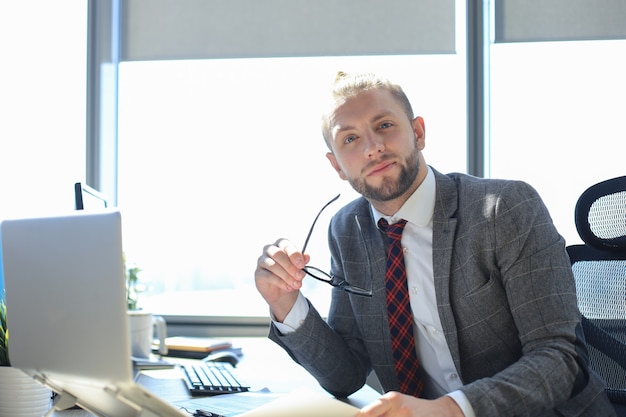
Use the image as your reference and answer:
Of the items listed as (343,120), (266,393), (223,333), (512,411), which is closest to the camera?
(512,411)

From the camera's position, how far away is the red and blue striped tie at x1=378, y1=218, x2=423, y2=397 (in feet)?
5.25

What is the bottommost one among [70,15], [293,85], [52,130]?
[52,130]

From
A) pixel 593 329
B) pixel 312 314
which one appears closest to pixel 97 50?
pixel 312 314

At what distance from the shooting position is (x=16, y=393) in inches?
49.9

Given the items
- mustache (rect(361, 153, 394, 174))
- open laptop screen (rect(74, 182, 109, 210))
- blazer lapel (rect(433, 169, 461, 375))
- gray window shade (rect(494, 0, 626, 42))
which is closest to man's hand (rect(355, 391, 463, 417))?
blazer lapel (rect(433, 169, 461, 375))

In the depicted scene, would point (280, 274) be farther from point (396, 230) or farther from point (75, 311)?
point (75, 311)

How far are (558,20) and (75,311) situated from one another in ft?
7.65

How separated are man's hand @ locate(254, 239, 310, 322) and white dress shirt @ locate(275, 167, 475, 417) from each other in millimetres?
31

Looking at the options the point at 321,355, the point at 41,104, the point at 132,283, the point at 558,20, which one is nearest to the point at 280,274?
the point at 321,355

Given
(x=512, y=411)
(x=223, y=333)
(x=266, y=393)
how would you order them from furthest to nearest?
(x=223, y=333), (x=266, y=393), (x=512, y=411)

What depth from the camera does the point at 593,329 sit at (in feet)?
5.30

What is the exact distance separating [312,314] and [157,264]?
1.42 m

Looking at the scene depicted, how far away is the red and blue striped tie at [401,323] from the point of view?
5.25 ft

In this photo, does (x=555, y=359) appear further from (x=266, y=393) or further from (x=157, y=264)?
(x=157, y=264)
